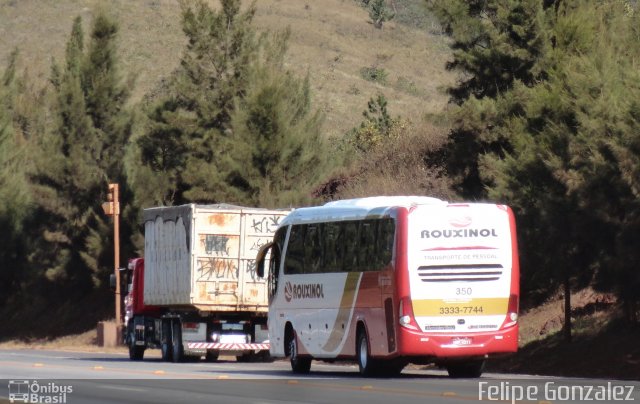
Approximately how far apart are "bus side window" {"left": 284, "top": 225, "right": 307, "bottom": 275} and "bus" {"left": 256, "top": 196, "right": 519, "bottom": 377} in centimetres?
139

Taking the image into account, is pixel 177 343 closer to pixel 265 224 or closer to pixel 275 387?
pixel 265 224

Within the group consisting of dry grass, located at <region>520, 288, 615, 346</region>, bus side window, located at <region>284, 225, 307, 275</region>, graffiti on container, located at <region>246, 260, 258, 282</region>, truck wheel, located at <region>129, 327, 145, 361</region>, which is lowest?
truck wheel, located at <region>129, 327, 145, 361</region>

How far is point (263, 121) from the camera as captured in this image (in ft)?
158

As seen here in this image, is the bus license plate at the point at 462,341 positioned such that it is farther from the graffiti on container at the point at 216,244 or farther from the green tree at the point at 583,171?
the graffiti on container at the point at 216,244

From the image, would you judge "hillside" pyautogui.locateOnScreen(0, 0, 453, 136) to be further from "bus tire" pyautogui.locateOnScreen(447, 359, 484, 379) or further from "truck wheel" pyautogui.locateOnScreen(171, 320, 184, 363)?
"bus tire" pyautogui.locateOnScreen(447, 359, 484, 379)

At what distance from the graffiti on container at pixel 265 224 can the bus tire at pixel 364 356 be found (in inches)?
333

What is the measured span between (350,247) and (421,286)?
2420mm

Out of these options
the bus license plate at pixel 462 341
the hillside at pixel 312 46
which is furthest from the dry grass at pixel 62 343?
the hillside at pixel 312 46

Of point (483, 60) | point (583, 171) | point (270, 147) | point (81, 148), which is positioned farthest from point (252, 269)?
point (81, 148)

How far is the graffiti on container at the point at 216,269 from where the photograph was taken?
3306 cm

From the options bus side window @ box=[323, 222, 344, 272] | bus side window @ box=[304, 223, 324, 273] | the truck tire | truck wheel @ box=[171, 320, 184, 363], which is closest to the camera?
bus side window @ box=[323, 222, 344, 272]

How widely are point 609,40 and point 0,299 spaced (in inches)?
1570

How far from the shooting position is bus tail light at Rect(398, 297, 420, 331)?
78.6 ft

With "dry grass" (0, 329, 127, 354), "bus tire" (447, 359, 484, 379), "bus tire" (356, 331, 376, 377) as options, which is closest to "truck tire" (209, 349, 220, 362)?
"bus tire" (356, 331, 376, 377)
